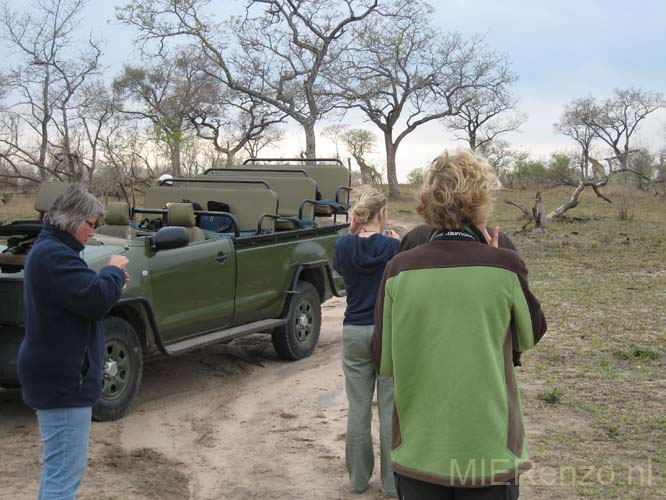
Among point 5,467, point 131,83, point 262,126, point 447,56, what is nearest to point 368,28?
point 447,56

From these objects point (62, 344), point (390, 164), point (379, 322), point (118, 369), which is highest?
point (390, 164)

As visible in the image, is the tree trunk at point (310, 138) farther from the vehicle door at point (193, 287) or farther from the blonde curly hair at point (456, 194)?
the blonde curly hair at point (456, 194)

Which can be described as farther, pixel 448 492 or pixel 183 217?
pixel 183 217

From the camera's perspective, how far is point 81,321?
342cm

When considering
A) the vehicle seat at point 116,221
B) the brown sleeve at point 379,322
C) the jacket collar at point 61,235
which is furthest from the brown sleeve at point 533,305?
the vehicle seat at point 116,221

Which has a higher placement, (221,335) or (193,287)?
(193,287)

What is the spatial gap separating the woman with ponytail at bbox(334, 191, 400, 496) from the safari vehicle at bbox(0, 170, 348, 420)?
201cm

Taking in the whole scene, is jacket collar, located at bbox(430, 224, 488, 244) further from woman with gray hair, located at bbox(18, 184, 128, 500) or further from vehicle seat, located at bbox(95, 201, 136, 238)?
vehicle seat, located at bbox(95, 201, 136, 238)

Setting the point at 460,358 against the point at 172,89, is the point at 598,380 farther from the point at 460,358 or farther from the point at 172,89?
the point at 172,89

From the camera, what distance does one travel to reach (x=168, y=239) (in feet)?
20.8

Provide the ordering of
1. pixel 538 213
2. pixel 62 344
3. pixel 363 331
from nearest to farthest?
1. pixel 62 344
2. pixel 363 331
3. pixel 538 213

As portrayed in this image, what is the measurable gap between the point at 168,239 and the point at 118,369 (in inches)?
39.2

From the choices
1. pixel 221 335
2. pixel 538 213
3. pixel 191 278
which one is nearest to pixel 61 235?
pixel 191 278

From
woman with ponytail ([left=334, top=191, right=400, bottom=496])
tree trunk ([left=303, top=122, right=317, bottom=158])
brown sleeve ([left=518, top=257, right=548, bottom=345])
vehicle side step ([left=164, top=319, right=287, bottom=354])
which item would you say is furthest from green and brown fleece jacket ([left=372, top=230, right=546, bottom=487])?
tree trunk ([left=303, top=122, right=317, bottom=158])
